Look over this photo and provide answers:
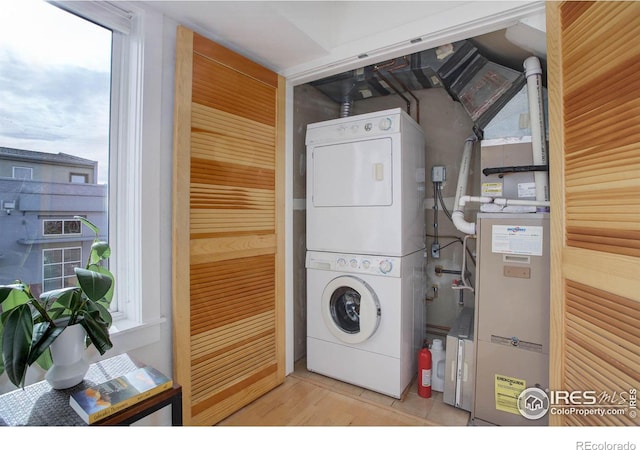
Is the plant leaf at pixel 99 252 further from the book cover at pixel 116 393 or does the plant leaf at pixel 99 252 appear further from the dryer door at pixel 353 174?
the dryer door at pixel 353 174

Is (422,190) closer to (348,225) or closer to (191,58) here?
(348,225)

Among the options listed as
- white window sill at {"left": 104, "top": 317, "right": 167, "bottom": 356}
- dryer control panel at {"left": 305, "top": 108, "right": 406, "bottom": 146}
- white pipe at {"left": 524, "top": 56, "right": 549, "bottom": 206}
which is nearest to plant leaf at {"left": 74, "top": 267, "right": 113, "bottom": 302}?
white window sill at {"left": 104, "top": 317, "right": 167, "bottom": 356}

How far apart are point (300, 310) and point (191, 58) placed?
1.94m

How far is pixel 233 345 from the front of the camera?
1949mm

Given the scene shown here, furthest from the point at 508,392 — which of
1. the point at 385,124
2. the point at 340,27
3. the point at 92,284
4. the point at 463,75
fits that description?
the point at 340,27

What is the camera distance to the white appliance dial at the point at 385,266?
2.07 m

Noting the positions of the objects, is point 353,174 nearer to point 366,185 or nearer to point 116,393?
point 366,185

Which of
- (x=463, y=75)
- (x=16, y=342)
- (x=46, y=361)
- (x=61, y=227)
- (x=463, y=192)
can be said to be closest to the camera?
(x=16, y=342)

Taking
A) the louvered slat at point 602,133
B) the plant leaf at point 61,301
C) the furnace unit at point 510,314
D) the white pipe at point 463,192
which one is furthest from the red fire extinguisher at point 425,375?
the plant leaf at point 61,301

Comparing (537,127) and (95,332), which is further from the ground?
(537,127)

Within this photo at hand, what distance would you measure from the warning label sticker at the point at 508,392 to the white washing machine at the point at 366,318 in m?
0.55

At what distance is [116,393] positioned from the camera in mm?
1061

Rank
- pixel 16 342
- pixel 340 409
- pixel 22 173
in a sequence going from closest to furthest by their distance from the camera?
pixel 16 342 → pixel 22 173 → pixel 340 409
